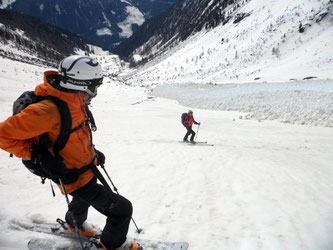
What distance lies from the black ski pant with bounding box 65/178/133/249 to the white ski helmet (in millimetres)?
1247

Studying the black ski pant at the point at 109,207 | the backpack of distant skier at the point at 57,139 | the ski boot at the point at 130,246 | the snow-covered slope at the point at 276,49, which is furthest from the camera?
the snow-covered slope at the point at 276,49

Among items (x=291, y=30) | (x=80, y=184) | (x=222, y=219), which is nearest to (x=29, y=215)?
(x=80, y=184)

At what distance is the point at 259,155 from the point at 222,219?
569 cm

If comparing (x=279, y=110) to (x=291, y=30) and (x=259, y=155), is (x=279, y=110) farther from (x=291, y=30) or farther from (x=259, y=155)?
(x=291, y=30)

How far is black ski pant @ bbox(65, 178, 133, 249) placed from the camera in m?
3.25

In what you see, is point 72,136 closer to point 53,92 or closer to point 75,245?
point 53,92

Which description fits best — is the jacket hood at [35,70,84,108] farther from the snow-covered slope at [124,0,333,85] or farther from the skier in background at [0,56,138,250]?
the snow-covered slope at [124,0,333,85]

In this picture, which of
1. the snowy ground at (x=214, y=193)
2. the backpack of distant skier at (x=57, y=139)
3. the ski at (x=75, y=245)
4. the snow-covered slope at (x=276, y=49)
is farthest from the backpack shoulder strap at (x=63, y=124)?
the snow-covered slope at (x=276, y=49)

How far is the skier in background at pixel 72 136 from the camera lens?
2695mm

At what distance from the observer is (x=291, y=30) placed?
51.3 m

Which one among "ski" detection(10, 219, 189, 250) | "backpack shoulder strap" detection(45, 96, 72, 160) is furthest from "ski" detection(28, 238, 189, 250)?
"backpack shoulder strap" detection(45, 96, 72, 160)

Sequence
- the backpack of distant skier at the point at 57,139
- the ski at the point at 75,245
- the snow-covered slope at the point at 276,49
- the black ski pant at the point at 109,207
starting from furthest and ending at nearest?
the snow-covered slope at the point at 276,49 < the ski at the point at 75,245 < the black ski pant at the point at 109,207 < the backpack of distant skier at the point at 57,139

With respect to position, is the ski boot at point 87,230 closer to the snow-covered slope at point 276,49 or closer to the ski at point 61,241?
the ski at point 61,241

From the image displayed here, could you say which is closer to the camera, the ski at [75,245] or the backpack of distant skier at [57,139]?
the backpack of distant skier at [57,139]
